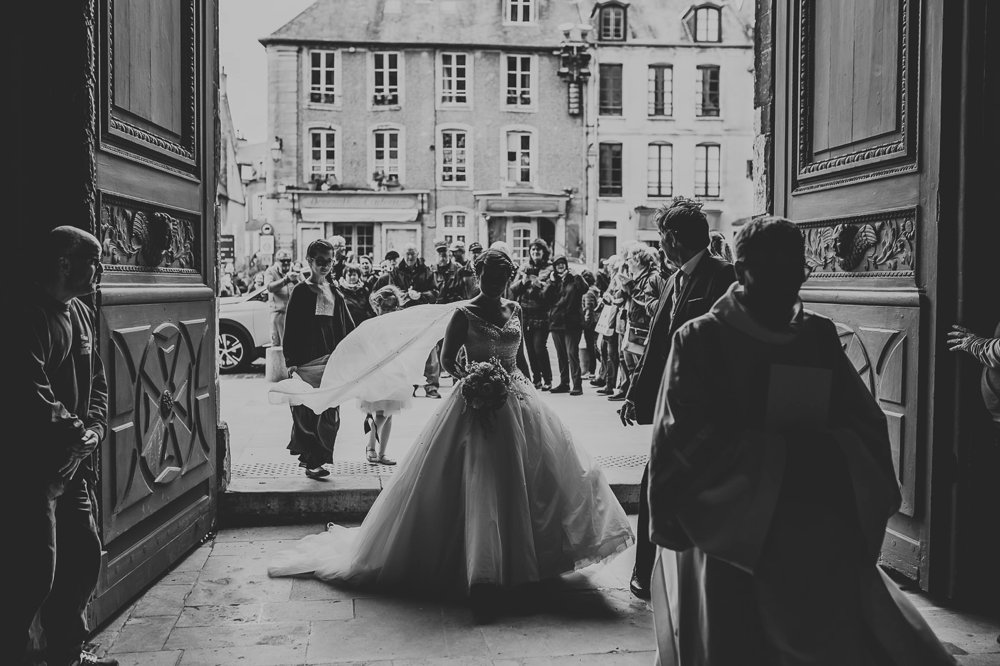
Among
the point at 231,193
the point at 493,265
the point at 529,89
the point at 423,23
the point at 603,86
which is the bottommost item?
the point at 493,265

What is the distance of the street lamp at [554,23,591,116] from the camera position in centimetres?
3609

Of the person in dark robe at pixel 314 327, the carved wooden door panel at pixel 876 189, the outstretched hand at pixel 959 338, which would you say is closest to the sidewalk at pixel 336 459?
the person in dark robe at pixel 314 327

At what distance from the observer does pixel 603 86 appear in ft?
122

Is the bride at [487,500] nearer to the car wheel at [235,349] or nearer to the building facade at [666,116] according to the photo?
the car wheel at [235,349]

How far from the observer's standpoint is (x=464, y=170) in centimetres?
3678

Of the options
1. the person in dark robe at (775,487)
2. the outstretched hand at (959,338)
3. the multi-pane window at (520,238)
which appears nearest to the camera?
the person in dark robe at (775,487)

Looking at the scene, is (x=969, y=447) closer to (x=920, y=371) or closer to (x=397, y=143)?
(x=920, y=371)

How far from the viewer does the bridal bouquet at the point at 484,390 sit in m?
4.85

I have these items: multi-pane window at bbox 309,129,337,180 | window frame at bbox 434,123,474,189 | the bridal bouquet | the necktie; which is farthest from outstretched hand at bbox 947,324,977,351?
multi-pane window at bbox 309,129,337,180

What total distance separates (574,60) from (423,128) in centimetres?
640

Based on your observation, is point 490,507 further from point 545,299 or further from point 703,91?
point 703,91

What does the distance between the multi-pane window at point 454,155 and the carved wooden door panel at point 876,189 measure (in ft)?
104

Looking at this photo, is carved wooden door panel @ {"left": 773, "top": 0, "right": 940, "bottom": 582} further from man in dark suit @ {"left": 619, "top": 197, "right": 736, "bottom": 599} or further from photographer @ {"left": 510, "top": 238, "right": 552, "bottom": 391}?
photographer @ {"left": 510, "top": 238, "right": 552, "bottom": 391}

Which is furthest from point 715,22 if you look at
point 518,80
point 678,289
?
point 678,289
